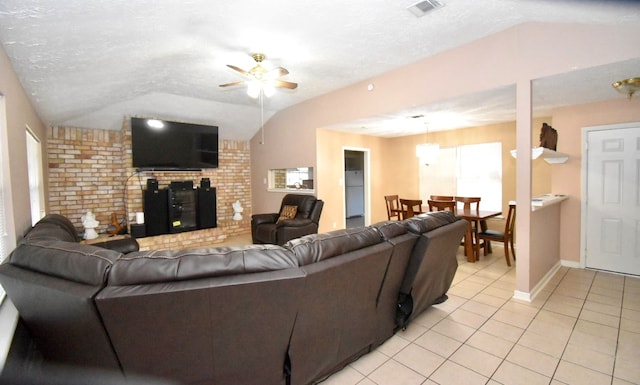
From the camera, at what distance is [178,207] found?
17.3 feet

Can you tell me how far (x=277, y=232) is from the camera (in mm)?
4430

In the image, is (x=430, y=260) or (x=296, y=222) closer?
(x=430, y=260)

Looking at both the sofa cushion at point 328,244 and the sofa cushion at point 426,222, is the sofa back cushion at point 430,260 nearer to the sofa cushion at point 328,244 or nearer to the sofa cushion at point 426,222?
the sofa cushion at point 426,222

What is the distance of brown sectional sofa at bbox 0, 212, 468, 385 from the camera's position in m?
1.13

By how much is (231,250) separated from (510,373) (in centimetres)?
192

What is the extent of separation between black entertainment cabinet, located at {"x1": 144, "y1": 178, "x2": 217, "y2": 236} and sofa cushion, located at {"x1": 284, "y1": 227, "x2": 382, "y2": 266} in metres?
4.47

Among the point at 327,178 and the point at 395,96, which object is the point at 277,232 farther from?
the point at 395,96

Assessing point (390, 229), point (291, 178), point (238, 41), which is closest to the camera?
point (390, 229)

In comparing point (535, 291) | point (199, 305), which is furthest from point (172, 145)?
point (535, 291)

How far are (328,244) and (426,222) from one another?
96 centimetres

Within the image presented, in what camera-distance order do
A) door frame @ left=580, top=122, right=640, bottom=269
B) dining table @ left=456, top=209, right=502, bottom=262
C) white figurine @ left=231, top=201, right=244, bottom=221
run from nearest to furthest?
door frame @ left=580, top=122, right=640, bottom=269 → dining table @ left=456, top=209, right=502, bottom=262 → white figurine @ left=231, top=201, right=244, bottom=221

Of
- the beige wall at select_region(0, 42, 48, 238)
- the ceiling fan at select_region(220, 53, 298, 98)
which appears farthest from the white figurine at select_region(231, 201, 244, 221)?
the beige wall at select_region(0, 42, 48, 238)

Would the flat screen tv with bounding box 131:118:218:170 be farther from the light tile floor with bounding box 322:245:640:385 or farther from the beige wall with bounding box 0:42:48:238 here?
the light tile floor with bounding box 322:245:640:385

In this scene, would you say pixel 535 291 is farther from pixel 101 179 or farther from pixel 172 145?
pixel 101 179
